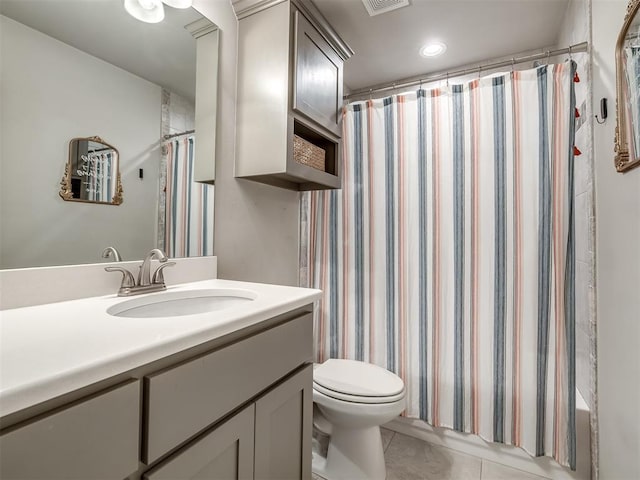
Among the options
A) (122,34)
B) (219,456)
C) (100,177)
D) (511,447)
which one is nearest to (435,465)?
(511,447)

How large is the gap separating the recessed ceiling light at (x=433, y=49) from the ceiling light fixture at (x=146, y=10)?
1459mm

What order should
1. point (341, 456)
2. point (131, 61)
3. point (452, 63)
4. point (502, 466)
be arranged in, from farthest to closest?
point (452, 63), point (502, 466), point (341, 456), point (131, 61)

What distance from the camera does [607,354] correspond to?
1.18 meters

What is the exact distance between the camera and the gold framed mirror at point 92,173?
0.89 metres

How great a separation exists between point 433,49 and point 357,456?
2293 mm

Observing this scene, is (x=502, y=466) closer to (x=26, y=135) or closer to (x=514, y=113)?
(x=514, y=113)

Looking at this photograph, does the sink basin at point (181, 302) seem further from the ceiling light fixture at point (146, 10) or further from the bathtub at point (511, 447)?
the bathtub at point (511, 447)

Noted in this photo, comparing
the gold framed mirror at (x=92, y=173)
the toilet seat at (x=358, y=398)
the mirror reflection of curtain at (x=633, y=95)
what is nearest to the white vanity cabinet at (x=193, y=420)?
the toilet seat at (x=358, y=398)

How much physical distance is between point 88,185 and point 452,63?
2165 mm

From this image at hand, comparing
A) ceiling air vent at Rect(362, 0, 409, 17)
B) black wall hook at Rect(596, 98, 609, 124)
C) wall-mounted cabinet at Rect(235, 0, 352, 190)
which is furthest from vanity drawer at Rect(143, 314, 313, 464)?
ceiling air vent at Rect(362, 0, 409, 17)

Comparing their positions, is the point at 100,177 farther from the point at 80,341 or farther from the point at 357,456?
the point at 357,456

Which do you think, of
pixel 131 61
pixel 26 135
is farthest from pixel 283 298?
pixel 131 61

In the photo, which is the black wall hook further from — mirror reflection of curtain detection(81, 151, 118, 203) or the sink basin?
mirror reflection of curtain detection(81, 151, 118, 203)

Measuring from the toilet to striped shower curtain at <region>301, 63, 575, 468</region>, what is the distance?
364 millimetres
